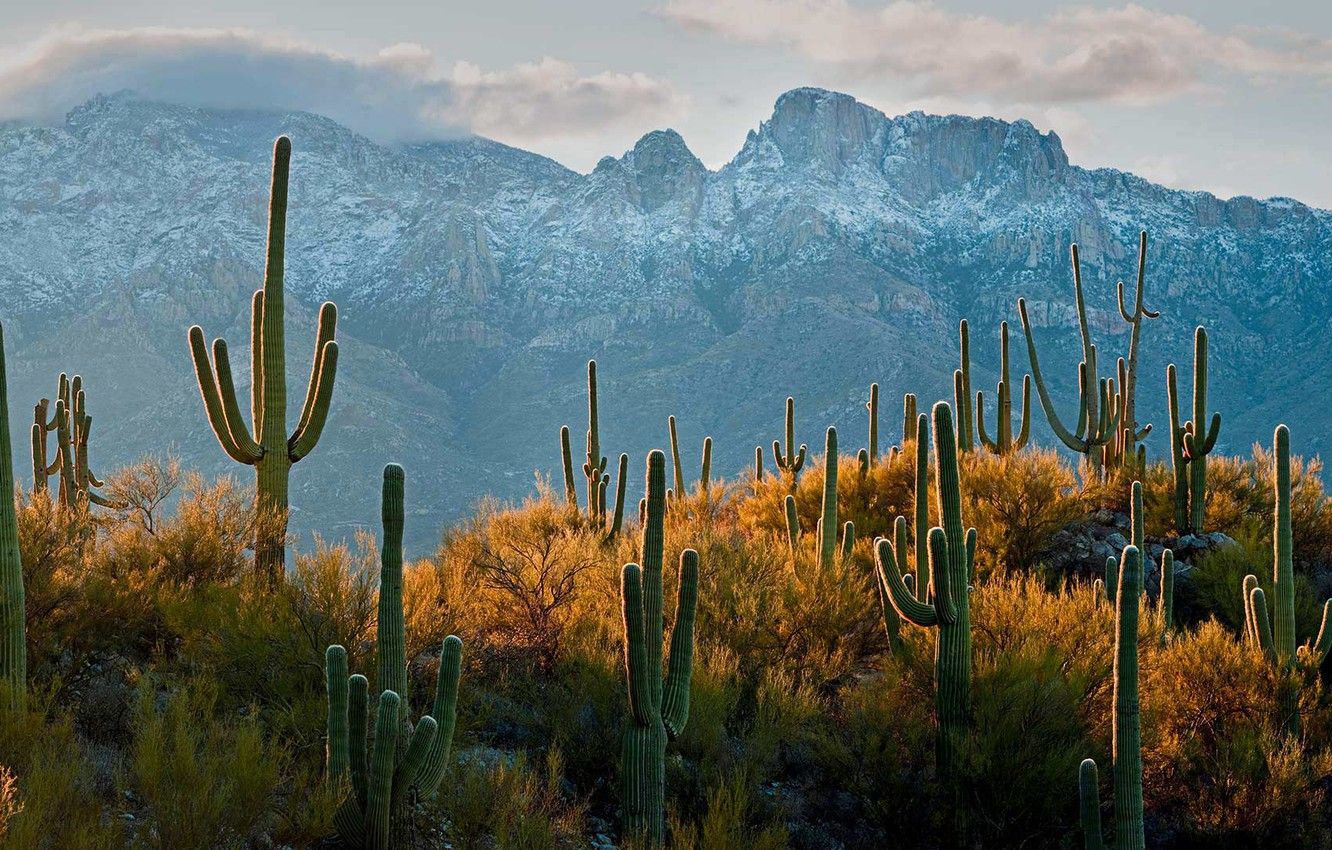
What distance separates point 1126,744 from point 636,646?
3.74 metres

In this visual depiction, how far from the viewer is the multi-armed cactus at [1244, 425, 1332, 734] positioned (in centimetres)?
1166

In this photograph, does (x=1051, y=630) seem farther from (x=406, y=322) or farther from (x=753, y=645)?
(x=406, y=322)

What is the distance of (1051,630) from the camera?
12.0 metres

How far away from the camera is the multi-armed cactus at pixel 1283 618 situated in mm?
11664

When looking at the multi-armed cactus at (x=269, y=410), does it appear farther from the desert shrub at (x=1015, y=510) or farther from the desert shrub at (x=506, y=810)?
the desert shrub at (x=1015, y=510)

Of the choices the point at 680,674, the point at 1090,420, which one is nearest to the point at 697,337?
the point at 1090,420

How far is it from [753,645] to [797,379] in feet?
441

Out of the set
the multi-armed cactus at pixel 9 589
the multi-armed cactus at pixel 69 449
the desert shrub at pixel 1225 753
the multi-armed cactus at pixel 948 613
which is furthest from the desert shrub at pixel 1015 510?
the multi-armed cactus at pixel 69 449

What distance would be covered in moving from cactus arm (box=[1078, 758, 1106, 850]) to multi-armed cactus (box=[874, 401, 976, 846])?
1463 mm

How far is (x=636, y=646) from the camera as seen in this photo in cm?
915

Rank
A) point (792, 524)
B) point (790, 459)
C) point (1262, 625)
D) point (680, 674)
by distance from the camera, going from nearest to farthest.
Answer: point (680, 674) < point (1262, 625) < point (792, 524) < point (790, 459)

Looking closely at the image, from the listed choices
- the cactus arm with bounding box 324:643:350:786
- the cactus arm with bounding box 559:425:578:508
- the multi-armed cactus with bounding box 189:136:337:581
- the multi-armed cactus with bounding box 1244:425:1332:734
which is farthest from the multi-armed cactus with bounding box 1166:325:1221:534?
the cactus arm with bounding box 324:643:350:786

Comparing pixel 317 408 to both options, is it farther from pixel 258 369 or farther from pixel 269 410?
pixel 258 369

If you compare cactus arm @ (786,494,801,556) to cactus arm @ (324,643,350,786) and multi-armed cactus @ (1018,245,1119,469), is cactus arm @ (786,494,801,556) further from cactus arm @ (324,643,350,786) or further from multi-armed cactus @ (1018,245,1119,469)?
cactus arm @ (324,643,350,786)
